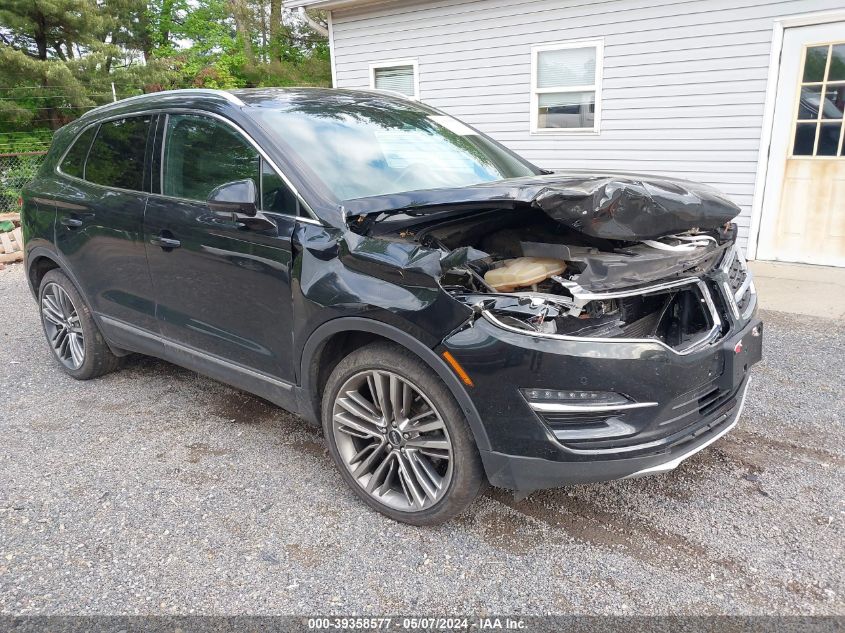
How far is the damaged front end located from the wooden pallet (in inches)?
339

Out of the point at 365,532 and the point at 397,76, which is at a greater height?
the point at 397,76

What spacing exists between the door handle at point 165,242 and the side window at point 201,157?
0.24 m

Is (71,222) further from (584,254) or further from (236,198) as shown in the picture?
(584,254)

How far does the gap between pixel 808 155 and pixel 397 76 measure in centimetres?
600

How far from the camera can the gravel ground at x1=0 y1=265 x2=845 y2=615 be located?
7.61 feet

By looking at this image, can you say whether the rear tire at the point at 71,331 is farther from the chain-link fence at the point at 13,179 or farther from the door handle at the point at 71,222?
the chain-link fence at the point at 13,179

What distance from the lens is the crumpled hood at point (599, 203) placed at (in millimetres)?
2291

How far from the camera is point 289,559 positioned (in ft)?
8.37

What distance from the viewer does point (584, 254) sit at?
253cm

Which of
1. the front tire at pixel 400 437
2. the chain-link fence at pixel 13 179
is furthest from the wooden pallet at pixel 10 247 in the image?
the front tire at pixel 400 437

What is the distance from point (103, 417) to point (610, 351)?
10.5 ft

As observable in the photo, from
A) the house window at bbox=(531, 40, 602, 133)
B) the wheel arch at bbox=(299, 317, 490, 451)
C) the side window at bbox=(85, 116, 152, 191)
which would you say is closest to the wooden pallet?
the side window at bbox=(85, 116, 152, 191)

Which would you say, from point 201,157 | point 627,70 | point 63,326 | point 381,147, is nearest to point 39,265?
point 63,326

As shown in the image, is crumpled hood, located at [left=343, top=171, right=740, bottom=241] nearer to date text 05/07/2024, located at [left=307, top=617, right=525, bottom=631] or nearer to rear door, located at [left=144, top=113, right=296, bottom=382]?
rear door, located at [left=144, top=113, right=296, bottom=382]
